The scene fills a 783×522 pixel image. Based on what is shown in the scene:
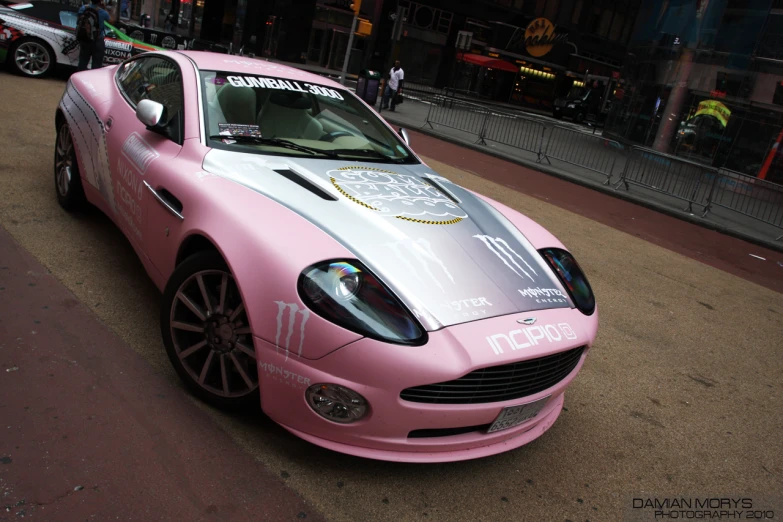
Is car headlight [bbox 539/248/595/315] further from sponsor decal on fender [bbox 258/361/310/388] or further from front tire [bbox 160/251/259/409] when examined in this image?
front tire [bbox 160/251/259/409]

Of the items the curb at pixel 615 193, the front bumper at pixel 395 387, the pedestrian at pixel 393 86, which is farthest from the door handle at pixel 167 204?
the pedestrian at pixel 393 86

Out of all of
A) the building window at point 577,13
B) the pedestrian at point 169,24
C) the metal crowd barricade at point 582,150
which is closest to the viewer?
the metal crowd barricade at point 582,150

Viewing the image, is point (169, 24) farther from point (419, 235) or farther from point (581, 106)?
point (419, 235)

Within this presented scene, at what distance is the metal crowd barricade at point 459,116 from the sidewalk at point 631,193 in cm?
17

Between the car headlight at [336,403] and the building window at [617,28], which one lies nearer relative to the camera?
the car headlight at [336,403]

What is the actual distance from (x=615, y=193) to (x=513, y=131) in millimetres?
3991

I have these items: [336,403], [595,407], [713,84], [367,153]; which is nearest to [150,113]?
[367,153]

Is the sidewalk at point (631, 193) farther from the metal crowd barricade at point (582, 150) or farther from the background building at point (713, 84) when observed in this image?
the background building at point (713, 84)

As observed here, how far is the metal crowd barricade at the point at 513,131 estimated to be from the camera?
15.3m

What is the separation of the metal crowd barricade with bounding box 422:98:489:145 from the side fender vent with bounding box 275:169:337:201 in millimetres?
13498

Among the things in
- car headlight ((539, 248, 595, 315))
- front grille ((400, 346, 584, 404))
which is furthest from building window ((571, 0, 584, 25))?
front grille ((400, 346, 584, 404))

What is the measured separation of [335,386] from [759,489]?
233 centimetres

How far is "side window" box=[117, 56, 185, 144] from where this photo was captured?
3543 mm

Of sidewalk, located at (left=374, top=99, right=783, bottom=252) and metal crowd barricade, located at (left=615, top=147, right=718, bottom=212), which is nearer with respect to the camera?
sidewalk, located at (left=374, top=99, right=783, bottom=252)
